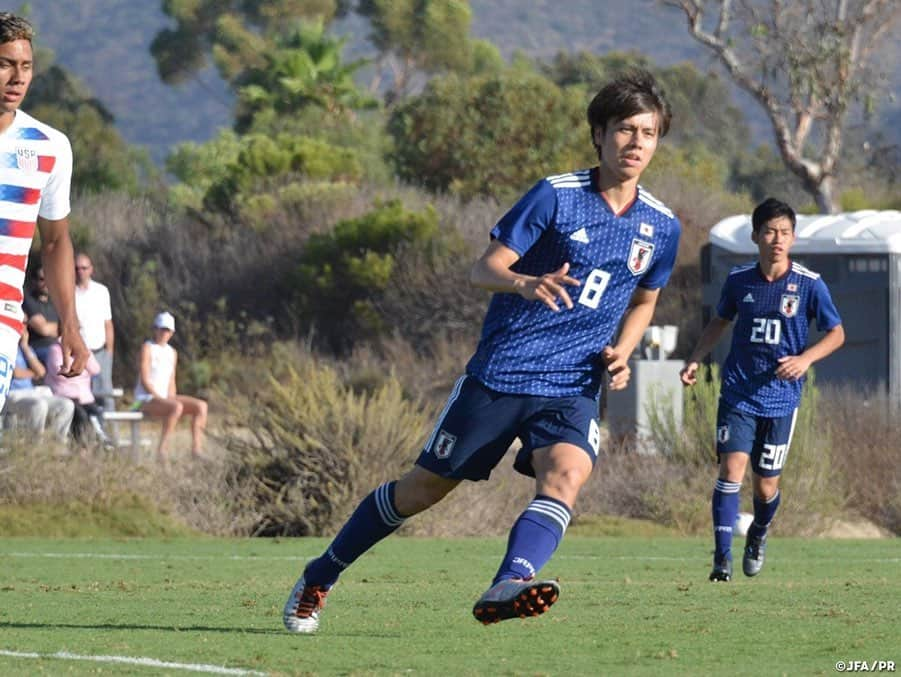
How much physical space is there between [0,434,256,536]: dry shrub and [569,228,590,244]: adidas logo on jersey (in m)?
8.97

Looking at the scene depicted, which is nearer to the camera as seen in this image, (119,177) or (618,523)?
(618,523)

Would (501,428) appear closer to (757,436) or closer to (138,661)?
(138,661)

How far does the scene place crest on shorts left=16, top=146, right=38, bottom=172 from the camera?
7410mm

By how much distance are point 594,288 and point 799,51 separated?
44480 mm

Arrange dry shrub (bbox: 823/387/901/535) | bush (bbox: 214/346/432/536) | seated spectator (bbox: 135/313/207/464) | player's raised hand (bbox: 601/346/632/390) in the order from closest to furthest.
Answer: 1. player's raised hand (bbox: 601/346/632/390)
2. bush (bbox: 214/346/432/536)
3. dry shrub (bbox: 823/387/901/535)
4. seated spectator (bbox: 135/313/207/464)

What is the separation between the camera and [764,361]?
39.3 ft

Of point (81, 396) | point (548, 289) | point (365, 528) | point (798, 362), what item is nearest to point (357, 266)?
point (81, 396)

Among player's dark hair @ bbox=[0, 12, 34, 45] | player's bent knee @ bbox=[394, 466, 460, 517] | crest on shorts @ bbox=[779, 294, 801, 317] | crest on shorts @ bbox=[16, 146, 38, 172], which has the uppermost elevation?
player's dark hair @ bbox=[0, 12, 34, 45]

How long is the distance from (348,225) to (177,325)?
11.8 ft

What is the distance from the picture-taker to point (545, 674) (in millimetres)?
6812

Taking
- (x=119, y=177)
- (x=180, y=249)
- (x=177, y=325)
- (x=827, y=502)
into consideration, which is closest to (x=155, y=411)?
(x=827, y=502)

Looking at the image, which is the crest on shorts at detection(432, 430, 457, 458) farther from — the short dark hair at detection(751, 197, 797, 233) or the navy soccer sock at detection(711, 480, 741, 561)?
the short dark hair at detection(751, 197, 797, 233)

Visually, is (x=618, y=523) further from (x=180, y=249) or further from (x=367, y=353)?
(x=180, y=249)

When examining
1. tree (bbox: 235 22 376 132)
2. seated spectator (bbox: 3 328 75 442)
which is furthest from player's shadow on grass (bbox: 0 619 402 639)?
tree (bbox: 235 22 376 132)
